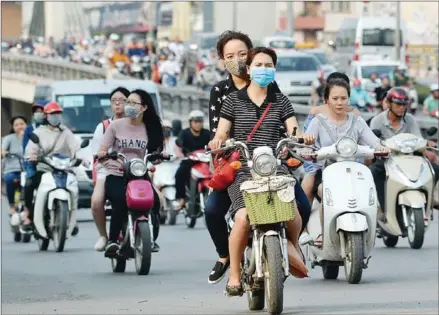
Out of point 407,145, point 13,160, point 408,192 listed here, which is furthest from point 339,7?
point 407,145

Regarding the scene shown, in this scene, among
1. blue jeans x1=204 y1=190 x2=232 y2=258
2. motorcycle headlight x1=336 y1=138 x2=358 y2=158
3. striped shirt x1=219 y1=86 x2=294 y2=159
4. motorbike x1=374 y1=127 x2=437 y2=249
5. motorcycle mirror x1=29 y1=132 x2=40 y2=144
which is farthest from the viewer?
motorcycle mirror x1=29 y1=132 x2=40 y2=144

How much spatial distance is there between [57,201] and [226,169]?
7445 millimetres

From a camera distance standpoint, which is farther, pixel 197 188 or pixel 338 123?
pixel 197 188

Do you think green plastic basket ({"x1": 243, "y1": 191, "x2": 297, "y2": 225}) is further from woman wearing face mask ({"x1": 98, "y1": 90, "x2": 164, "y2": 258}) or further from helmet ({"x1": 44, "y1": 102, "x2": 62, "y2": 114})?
helmet ({"x1": 44, "y1": 102, "x2": 62, "y2": 114})

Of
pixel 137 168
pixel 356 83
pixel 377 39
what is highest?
pixel 377 39

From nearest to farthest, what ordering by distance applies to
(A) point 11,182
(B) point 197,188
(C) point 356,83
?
(A) point 11,182, (B) point 197,188, (C) point 356,83

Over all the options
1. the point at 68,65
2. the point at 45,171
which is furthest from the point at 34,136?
the point at 68,65

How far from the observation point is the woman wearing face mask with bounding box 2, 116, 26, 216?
2102cm

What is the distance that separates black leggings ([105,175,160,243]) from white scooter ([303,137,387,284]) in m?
2.29

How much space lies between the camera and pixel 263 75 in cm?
1025

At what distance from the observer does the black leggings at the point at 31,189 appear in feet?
59.7

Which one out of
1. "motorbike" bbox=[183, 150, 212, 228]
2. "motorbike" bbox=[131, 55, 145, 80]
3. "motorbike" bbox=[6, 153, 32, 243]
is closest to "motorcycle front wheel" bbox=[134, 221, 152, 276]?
"motorbike" bbox=[6, 153, 32, 243]

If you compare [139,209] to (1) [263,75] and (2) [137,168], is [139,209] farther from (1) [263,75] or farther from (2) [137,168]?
(1) [263,75]

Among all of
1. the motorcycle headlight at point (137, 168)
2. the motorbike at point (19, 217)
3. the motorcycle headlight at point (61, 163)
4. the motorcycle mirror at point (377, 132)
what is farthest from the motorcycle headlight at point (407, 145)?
the motorbike at point (19, 217)
